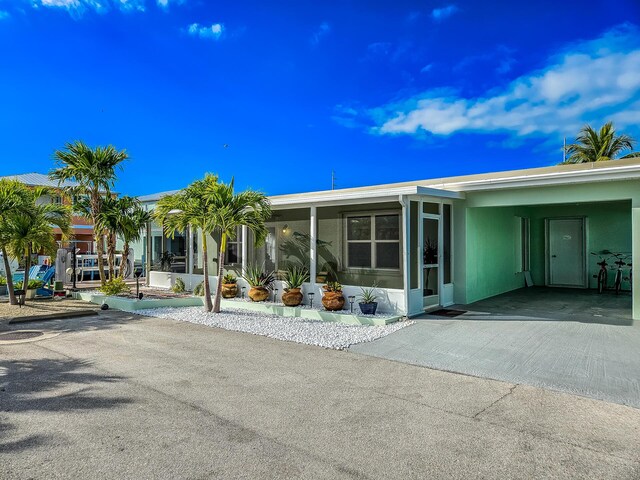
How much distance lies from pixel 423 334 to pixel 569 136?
1037 inches

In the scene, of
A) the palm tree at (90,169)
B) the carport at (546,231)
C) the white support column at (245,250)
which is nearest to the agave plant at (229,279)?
the white support column at (245,250)

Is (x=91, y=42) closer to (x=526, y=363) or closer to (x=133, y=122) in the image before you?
(x=133, y=122)

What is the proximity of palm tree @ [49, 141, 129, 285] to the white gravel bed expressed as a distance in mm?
4585

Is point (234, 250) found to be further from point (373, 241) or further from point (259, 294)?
point (373, 241)

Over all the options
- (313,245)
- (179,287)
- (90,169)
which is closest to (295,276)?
(313,245)

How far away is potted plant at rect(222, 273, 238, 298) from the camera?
10812 millimetres

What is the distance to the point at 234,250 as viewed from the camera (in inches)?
448

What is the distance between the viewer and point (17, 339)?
6.53 m

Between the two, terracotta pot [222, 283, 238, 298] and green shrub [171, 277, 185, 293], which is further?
green shrub [171, 277, 185, 293]

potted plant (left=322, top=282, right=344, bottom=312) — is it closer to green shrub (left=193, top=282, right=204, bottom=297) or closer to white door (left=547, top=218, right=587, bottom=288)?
green shrub (left=193, top=282, right=204, bottom=297)

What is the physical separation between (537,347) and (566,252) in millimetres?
8186

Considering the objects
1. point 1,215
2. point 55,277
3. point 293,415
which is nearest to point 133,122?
point 55,277

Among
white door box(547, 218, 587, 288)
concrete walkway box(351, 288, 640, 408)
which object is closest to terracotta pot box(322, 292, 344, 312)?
concrete walkway box(351, 288, 640, 408)

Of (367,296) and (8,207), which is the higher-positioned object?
(8,207)
